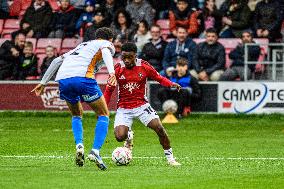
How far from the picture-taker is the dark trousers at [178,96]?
27859mm

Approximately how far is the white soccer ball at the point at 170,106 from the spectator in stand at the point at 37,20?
6029mm

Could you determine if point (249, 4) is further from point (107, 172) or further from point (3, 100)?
point (107, 172)

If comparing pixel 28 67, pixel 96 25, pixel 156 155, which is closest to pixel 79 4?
pixel 96 25

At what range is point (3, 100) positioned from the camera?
96.2 feet

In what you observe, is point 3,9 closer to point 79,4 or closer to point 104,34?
point 79,4

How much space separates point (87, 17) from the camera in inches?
1242

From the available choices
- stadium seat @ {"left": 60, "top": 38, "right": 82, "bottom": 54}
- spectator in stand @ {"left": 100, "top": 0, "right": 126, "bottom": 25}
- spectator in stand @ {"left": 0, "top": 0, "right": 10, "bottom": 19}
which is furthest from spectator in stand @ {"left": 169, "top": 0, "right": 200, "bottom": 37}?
spectator in stand @ {"left": 0, "top": 0, "right": 10, "bottom": 19}

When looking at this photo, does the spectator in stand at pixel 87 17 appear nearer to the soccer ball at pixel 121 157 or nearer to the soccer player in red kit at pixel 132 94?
the soccer player in red kit at pixel 132 94

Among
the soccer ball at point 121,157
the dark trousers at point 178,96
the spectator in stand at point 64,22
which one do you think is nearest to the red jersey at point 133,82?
the soccer ball at point 121,157

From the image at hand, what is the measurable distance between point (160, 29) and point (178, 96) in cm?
292

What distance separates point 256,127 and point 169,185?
11872 millimetres

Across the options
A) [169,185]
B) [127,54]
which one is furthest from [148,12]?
[169,185]

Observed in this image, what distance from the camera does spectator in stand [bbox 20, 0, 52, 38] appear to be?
3178 cm

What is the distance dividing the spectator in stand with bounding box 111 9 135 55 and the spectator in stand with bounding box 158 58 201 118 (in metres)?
2.51
